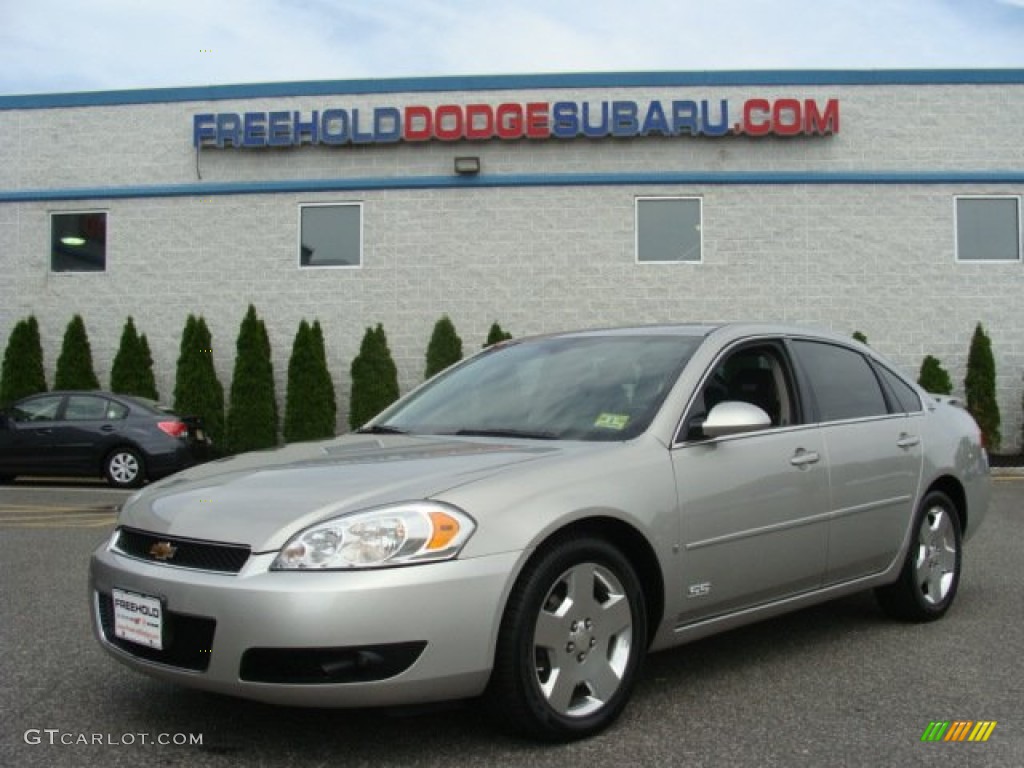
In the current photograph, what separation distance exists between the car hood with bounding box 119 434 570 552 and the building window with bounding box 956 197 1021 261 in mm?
15263

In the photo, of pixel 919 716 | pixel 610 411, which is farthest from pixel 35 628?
pixel 919 716

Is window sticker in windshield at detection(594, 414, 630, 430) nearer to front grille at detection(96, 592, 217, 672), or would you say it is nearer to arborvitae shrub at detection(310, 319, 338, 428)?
front grille at detection(96, 592, 217, 672)

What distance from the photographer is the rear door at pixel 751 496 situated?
13.6ft

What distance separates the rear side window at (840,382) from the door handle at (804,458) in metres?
0.30

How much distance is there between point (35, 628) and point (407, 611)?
297 cm

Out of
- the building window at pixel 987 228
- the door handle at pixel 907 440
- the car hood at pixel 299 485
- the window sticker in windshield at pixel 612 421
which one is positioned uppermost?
the building window at pixel 987 228

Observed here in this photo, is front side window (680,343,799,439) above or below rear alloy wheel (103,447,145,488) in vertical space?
above

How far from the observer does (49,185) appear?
18672 mm

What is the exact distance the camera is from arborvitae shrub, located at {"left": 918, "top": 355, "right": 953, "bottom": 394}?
16.7m

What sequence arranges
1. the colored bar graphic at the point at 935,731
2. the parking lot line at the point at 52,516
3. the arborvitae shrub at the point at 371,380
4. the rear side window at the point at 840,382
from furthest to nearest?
the arborvitae shrub at the point at 371,380 < the parking lot line at the point at 52,516 < the rear side window at the point at 840,382 < the colored bar graphic at the point at 935,731

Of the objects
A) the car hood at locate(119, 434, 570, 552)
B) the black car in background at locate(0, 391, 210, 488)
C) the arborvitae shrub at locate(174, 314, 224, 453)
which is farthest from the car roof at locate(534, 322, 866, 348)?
the arborvitae shrub at locate(174, 314, 224, 453)

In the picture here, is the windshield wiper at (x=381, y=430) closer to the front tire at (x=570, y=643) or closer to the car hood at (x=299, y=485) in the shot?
the car hood at (x=299, y=485)

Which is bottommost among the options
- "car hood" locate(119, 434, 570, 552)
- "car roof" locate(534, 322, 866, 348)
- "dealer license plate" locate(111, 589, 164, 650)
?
"dealer license plate" locate(111, 589, 164, 650)

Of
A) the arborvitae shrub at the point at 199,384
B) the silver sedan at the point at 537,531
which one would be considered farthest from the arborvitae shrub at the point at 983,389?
the silver sedan at the point at 537,531
